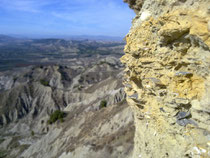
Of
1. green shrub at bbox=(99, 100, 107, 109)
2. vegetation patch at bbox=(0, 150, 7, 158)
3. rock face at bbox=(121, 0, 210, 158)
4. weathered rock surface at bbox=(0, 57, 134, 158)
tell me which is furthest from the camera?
green shrub at bbox=(99, 100, 107, 109)

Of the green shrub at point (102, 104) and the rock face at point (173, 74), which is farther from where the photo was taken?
the green shrub at point (102, 104)

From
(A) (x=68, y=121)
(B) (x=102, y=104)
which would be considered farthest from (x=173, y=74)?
(B) (x=102, y=104)

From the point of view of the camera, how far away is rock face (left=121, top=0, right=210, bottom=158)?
4.84m

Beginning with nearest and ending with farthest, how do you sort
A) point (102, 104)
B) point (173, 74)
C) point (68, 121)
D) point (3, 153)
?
point (173, 74)
point (3, 153)
point (68, 121)
point (102, 104)

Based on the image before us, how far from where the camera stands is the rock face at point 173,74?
4.84 meters

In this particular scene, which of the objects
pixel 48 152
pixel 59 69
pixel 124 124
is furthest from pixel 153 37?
pixel 59 69

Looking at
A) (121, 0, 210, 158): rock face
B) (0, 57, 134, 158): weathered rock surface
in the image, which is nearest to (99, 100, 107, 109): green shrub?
(0, 57, 134, 158): weathered rock surface

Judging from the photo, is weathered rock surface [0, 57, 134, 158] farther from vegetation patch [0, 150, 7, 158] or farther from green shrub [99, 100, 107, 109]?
green shrub [99, 100, 107, 109]

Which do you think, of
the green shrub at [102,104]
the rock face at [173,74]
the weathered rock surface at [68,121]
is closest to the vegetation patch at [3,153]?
the weathered rock surface at [68,121]

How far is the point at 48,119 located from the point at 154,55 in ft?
137

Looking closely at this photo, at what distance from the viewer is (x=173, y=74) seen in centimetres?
561

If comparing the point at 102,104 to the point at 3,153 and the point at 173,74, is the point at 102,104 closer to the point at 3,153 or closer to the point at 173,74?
the point at 3,153

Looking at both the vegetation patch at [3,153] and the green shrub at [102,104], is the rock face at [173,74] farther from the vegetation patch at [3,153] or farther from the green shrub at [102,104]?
the vegetation patch at [3,153]

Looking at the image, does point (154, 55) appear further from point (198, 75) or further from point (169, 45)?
point (198, 75)
